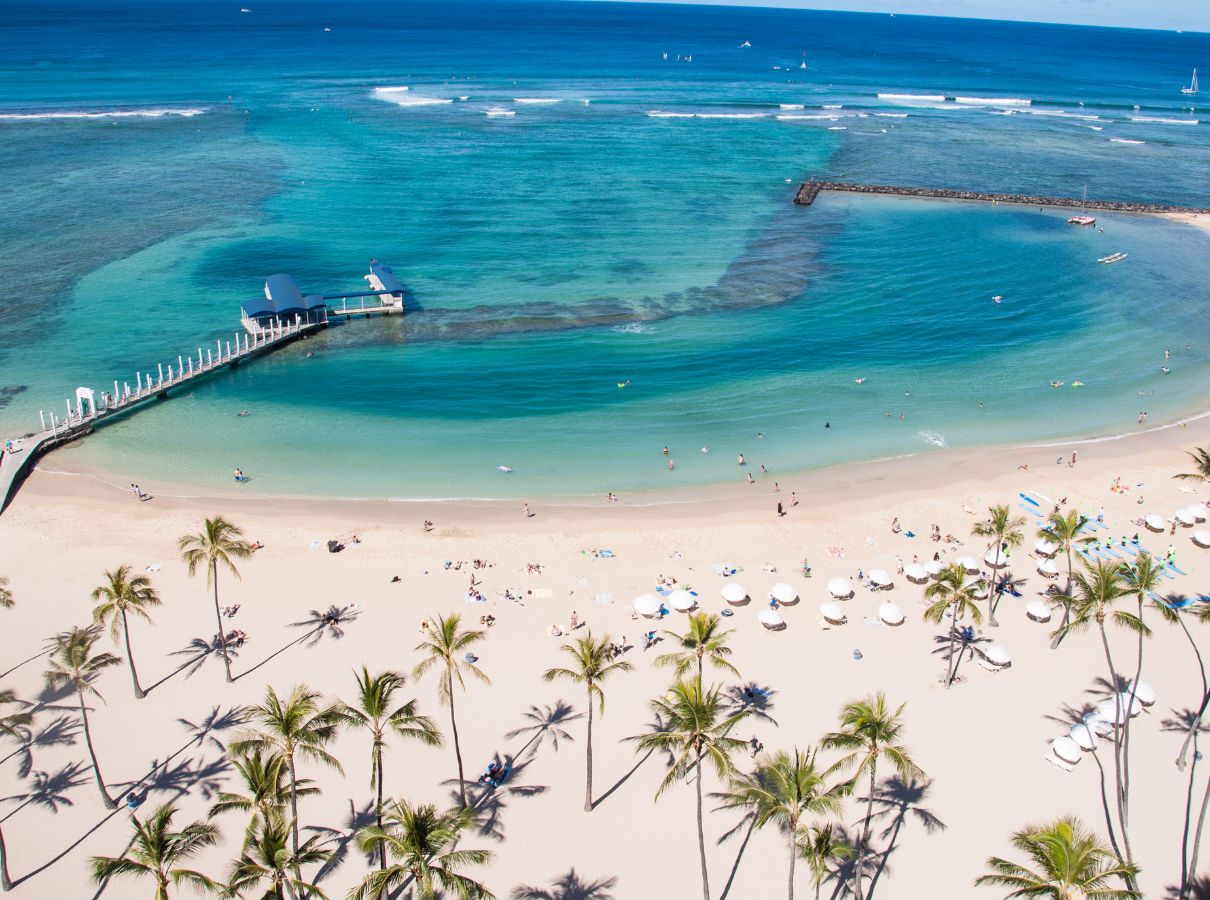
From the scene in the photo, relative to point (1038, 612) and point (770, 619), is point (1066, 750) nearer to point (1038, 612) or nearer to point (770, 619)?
point (1038, 612)

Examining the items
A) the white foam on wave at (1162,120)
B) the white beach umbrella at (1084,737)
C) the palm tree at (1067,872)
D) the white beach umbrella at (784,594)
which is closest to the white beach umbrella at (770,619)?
the white beach umbrella at (784,594)

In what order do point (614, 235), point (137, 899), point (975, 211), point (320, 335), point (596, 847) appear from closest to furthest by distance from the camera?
1. point (137, 899)
2. point (596, 847)
3. point (320, 335)
4. point (614, 235)
5. point (975, 211)

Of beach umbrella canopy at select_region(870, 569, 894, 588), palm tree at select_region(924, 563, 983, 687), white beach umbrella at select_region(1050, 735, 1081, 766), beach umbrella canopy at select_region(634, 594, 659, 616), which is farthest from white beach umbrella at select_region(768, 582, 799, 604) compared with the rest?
white beach umbrella at select_region(1050, 735, 1081, 766)

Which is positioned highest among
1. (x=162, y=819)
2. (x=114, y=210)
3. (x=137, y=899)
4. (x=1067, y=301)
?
(x=114, y=210)

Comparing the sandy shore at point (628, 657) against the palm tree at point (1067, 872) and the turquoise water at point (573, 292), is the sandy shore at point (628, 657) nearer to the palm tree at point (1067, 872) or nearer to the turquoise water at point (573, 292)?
the turquoise water at point (573, 292)

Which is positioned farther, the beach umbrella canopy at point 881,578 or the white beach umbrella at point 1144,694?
the beach umbrella canopy at point 881,578

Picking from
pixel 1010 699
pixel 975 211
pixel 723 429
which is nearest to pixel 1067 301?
pixel 975 211

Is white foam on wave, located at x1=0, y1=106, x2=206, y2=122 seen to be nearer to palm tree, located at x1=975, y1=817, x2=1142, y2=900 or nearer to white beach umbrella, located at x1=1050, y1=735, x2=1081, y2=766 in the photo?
white beach umbrella, located at x1=1050, y1=735, x2=1081, y2=766

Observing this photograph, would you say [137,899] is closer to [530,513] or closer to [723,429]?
[530,513]
